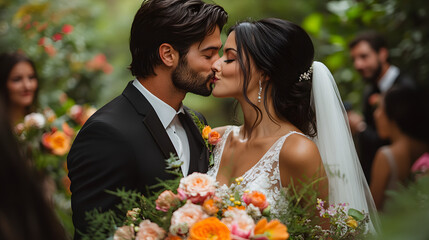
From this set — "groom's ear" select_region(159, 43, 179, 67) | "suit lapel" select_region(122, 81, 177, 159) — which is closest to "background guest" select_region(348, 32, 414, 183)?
"groom's ear" select_region(159, 43, 179, 67)

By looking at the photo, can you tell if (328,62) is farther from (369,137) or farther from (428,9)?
(428,9)

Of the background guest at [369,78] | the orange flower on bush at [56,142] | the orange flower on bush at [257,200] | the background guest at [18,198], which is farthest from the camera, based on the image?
the background guest at [369,78]

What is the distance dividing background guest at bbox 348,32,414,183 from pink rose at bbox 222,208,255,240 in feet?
12.5

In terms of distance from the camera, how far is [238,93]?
2975 millimetres

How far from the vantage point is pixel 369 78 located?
545cm

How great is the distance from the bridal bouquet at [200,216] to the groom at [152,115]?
0.67 metres

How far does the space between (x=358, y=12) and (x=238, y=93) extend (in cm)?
286

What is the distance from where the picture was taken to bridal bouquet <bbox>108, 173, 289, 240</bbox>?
62.7 inches

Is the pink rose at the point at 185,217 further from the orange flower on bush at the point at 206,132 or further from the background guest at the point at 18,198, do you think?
the orange flower on bush at the point at 206,132

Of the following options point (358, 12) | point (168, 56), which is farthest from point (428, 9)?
point (168, 56)

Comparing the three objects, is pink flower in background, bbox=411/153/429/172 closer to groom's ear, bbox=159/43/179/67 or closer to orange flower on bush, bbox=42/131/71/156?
groom's ear, bbox=159/43/179/67

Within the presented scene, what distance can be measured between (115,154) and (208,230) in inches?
41.6

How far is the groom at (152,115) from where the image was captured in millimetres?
2465

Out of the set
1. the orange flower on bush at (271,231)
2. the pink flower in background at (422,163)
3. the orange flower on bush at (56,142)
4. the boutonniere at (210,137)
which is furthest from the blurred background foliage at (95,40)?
the orange flower on bush at (271,231)
